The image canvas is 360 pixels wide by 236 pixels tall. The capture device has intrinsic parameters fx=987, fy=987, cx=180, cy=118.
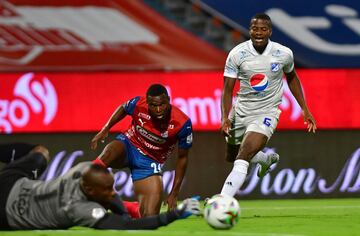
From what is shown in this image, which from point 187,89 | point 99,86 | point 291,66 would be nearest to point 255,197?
point 187,89

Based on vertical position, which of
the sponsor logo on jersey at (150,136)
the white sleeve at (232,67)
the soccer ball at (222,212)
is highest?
the white sleeve at (232,67)

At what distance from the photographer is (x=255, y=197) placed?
1588cm

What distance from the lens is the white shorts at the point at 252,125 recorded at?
10898 mm

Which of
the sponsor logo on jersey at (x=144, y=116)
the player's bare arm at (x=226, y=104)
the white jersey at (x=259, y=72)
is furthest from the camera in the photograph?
the white jersey at (x=259, y=72)

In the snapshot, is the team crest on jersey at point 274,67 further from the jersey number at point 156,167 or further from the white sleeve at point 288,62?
the jersey number at point 156,167

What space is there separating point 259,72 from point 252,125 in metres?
0.60

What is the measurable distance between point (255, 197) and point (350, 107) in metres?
2.11

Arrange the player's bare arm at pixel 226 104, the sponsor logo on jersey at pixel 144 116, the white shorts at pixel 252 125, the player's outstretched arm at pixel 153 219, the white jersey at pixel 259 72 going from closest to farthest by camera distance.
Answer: the player's outstretched arm at pixel 153 219 → the player's bare arm at pixel 226 104 → the sponsor logo on jersey at pixel 144 116 → the white shorts at pixel 252 125 → the white jersey at pixel 259 72

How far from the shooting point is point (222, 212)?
8570 mm

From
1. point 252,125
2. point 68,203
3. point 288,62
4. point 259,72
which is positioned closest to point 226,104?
point 252,125

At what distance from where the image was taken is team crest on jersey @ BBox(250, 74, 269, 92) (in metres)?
11.0

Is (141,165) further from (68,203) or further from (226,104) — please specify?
(68,203)

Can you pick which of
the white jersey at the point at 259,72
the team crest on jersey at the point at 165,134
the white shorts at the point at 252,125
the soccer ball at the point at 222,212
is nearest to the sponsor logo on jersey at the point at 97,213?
the soccer ball at the point at 222,212

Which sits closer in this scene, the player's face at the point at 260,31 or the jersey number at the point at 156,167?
the player's face at the point at 260,31
